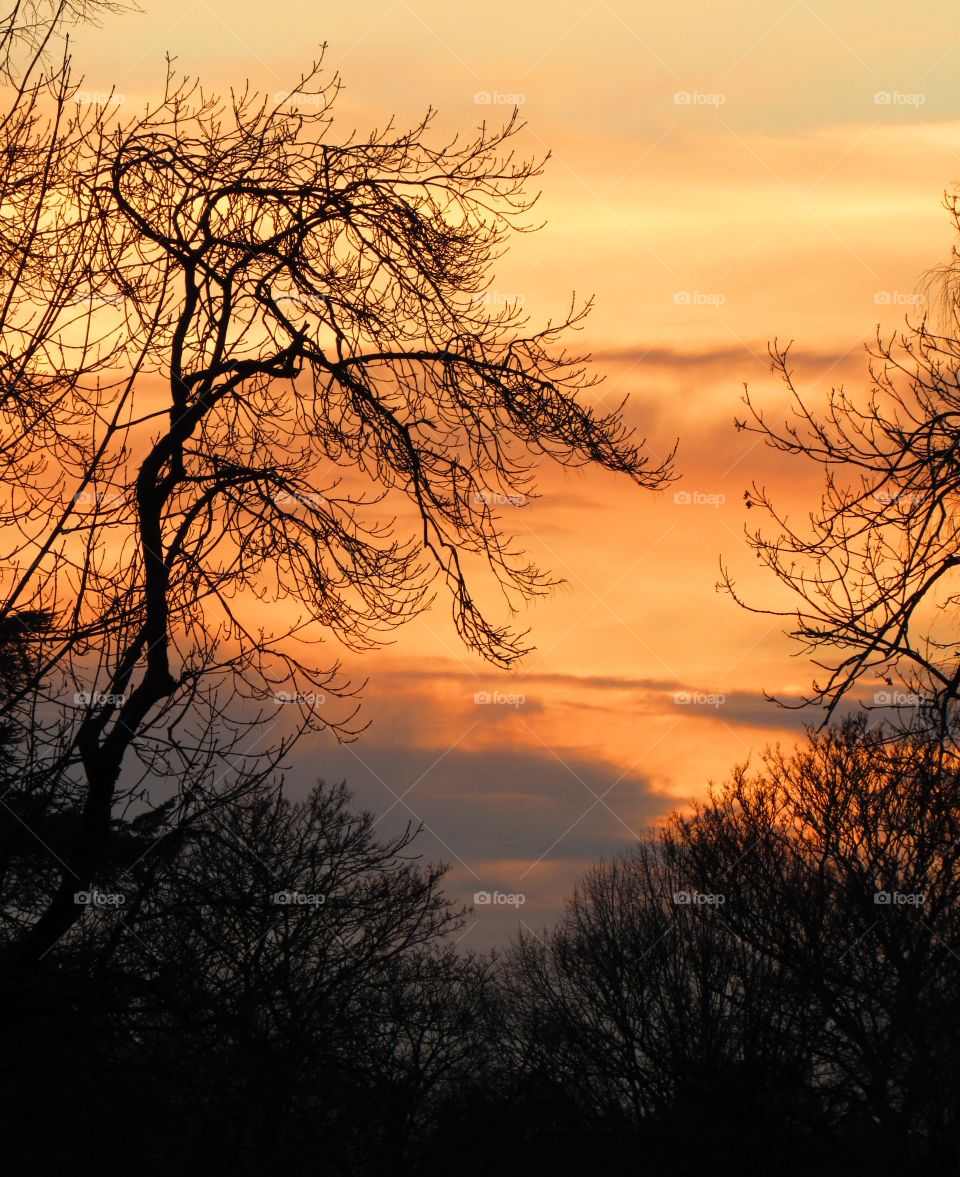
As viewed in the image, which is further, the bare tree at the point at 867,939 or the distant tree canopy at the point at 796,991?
the bare tree at the point at 867,939

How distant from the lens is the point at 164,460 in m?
7.90

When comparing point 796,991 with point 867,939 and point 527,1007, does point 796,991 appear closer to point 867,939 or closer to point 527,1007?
point 867,939

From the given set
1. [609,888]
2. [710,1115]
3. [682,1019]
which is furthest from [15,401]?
[609,888]

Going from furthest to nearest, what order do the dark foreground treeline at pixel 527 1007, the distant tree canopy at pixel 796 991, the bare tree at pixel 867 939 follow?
the bare tree at pixel 867 939 → the distant tree canopy at pixel 796 991 → the dark foreground treeline at pixel 527 1007

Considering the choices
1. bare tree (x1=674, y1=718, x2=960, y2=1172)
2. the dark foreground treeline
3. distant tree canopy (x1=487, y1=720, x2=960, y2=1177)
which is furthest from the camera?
bare tree (x1=674, y1=718, x2=960, y2=1172)

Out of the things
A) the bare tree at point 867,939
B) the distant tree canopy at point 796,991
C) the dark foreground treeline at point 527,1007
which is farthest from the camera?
the bare tree at point 867,939

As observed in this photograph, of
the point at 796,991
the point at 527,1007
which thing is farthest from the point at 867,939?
the point at 527,1007

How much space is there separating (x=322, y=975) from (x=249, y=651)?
1861cm

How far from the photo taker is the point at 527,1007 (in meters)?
48.5

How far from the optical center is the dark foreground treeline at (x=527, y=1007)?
22.1 ft

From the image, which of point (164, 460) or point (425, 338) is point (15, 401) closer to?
point (164, 460)

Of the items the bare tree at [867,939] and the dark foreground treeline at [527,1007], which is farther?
the bare tree at [867,939]

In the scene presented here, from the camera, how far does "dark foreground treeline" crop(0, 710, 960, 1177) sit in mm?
6750

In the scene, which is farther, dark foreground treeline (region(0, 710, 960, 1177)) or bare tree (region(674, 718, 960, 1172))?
bare tree (region(674, 718, 960, 1172))
